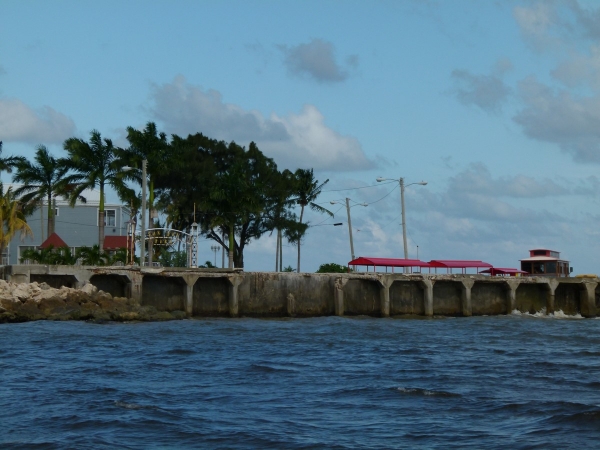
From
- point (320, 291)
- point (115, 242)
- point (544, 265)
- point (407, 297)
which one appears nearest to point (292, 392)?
point (320, 291)

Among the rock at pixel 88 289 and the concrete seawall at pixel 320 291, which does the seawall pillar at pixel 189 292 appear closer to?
the concrete seawall at pixel 320 291

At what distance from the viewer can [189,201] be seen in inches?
2778

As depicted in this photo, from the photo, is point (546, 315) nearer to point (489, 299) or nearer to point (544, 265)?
point (489, 299)

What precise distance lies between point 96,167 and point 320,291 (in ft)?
64.3

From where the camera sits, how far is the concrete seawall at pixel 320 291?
140 ft

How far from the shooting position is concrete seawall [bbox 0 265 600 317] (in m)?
42.8

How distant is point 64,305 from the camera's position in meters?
37.8

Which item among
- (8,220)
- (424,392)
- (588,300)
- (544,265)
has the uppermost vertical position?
(8,220)

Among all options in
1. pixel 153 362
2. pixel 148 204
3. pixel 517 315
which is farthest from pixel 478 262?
pixel 153 362

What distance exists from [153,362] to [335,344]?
816cm

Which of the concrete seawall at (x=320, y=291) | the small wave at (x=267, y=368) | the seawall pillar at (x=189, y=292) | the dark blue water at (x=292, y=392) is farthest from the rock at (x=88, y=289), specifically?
the small wave at (x=267, y=368)

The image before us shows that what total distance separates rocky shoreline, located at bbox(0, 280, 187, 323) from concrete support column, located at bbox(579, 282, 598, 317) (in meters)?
27.3

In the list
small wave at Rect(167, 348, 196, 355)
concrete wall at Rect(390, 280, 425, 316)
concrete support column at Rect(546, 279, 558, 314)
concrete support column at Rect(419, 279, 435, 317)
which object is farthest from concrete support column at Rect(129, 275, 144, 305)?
concrete support column at Rect(546, 279, 558, 314)

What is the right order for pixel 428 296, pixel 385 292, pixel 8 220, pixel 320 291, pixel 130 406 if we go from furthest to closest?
pixel 8 220 < pixel 428 296 < pixel 385 292 < pixel 320 291 < pixel 130 406
